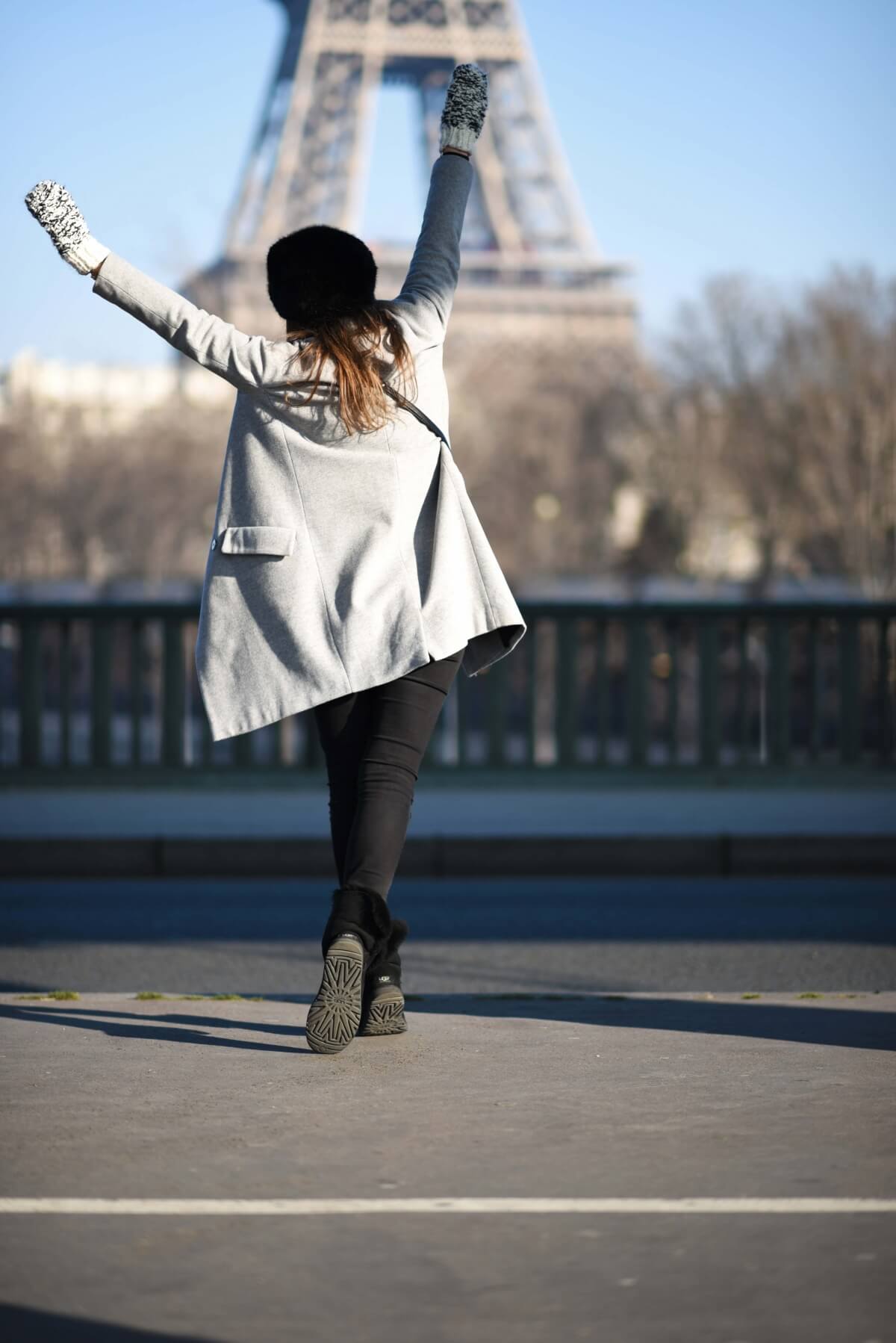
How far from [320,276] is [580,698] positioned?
6.51m

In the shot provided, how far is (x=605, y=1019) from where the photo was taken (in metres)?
4.25

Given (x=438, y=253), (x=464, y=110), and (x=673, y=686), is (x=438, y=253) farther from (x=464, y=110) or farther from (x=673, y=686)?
(x=673, y=686)

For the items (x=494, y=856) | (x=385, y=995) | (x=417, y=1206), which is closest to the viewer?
(x=417, y=1206)

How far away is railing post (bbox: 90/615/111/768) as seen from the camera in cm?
1007

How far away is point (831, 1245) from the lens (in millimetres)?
2520

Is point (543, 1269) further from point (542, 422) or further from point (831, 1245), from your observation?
point (542, 422)

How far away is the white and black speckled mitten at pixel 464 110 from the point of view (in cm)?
411

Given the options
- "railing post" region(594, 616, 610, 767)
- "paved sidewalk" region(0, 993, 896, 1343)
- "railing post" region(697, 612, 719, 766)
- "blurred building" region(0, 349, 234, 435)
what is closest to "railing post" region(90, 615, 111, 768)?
"railing post" region(594, 616, 610, 767)

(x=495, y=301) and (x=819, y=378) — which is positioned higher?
(x=495, y=301)

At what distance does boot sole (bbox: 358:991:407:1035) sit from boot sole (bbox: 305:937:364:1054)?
0.81ft

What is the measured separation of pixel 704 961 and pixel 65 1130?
9.90ft

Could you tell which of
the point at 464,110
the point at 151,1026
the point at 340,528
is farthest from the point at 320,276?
the point at 151,1026

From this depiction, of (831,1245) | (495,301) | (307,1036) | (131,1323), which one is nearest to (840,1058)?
(307,1036)

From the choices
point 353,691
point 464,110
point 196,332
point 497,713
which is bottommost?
point 497,713
